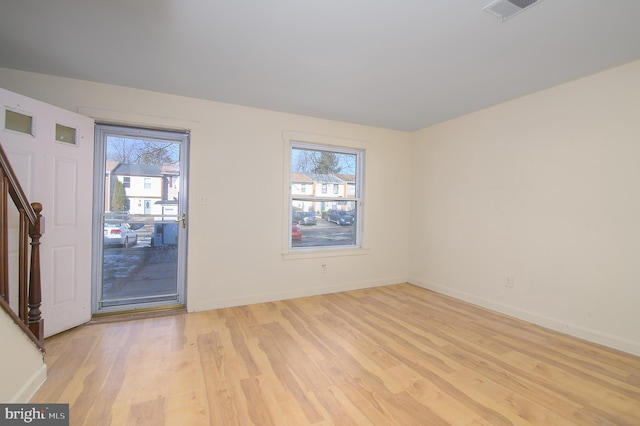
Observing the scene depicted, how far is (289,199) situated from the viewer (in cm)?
393

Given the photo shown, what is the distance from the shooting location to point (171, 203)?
11.3 ft

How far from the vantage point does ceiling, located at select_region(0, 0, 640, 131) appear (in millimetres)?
1847

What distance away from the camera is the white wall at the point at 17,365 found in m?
1.59

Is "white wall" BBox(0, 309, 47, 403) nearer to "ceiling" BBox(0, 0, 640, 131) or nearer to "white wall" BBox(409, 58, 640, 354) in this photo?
"ceiling" BBox(0, 0, 640, 131)

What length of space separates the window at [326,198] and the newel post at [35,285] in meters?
2.53

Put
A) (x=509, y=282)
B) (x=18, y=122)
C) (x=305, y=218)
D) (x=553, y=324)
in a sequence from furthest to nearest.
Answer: (x=305, y=218)
(x=509, y=282)
(x=553, y=324)
(x=18, y=122)

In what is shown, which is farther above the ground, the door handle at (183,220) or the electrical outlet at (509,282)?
the door handle at (183,220)

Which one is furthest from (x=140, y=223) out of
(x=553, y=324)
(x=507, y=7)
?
(x=553, y=324)

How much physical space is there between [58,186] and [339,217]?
333cm

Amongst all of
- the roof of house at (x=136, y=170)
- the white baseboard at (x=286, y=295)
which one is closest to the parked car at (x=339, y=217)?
the white baseboard at (x=286, y=295)

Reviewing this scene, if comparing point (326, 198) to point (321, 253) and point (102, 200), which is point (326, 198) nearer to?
point (321, 253)

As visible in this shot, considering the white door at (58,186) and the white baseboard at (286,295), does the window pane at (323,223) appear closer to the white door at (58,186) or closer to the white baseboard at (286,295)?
the white baseboard at (286,295)

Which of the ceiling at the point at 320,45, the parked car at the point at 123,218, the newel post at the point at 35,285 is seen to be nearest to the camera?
the ceiling at the point at 320,45

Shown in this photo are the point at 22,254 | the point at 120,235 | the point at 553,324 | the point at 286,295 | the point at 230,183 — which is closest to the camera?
the point at 22,254
